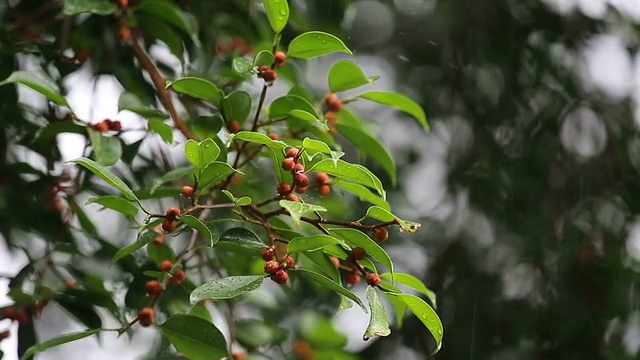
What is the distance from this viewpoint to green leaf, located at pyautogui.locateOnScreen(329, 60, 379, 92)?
76cm

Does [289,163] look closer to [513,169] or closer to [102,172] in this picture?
[102,172]

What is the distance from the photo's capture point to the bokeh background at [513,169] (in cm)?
142

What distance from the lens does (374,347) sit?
1458 millimetres

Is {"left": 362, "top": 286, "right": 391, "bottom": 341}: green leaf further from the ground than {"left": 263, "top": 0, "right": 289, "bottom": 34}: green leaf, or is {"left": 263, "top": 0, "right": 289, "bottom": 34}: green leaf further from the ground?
{"left": 263, "top": 0, "right": 289, "bottom": 34}: green leaf

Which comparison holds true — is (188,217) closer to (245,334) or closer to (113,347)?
(245,334)

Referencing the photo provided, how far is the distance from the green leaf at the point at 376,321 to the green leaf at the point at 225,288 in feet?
0.25

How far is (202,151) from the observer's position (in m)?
0.59

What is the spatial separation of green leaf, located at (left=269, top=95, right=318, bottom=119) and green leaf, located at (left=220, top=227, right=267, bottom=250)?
0.42 ft

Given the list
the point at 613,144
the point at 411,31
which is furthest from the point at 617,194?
the point at 411,31

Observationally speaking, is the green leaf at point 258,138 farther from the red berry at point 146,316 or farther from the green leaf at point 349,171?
the red berry at point 146,316

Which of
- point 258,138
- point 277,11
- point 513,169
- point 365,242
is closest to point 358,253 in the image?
point 365,242

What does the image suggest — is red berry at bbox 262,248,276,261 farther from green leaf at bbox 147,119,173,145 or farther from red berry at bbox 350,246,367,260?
green leaf at bbox 147,119,173,145

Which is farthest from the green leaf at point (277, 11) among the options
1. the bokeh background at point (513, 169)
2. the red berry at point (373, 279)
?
the bokeh background at point (513, 169)

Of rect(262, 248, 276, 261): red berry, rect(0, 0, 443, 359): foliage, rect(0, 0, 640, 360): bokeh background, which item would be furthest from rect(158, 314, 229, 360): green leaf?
rect(0, 0, 640, 360): bokeh background
